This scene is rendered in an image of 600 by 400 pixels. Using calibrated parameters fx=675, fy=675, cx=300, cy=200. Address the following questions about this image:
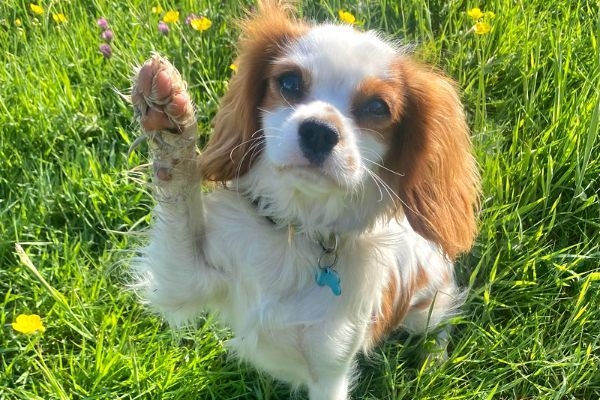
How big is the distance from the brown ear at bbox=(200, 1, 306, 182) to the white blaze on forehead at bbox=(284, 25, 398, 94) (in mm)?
126

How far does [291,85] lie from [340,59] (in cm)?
14

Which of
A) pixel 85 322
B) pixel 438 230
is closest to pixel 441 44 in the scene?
pixel 438 230

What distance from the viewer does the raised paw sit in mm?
1455

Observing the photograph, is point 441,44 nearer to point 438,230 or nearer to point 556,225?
point 556,225

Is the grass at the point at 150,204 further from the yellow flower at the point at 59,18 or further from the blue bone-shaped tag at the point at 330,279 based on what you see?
the blue bone-shaped tag at the point at 330,279

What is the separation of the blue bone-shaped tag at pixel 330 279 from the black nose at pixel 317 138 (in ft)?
1.42

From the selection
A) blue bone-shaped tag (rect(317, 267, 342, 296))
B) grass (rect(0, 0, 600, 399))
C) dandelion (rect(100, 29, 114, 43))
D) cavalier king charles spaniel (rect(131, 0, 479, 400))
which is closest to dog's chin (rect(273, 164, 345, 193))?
cavalier king charles spaniel (rect(131, 0, 479, 400))

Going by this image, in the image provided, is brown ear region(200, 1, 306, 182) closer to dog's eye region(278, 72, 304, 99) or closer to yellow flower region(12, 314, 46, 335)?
dog's eye region(278, 72, 304, 99)

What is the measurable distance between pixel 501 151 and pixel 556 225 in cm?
39

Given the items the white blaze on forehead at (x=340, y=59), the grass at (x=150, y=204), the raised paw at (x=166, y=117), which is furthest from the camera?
the grass at (x=150, y=204)

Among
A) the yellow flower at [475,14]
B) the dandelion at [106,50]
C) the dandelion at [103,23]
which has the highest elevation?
the yellow flower at [475,14]

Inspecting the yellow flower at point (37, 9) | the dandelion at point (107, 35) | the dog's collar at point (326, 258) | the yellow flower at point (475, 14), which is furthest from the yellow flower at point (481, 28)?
the yellow flower at point (37, 9)

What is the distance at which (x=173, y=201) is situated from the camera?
5.72 ft

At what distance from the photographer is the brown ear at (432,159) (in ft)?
6.03
